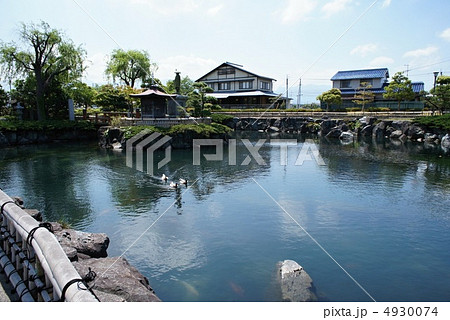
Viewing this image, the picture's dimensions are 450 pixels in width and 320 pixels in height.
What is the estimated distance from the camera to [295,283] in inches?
408

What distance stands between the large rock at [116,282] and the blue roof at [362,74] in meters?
75.7

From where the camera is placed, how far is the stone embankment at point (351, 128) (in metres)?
50.7

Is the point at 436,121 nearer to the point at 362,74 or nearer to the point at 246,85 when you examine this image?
the point at 362,74

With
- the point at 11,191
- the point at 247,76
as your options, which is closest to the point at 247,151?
the point at 11,191

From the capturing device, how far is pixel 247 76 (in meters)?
80.8

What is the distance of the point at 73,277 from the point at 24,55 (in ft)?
168

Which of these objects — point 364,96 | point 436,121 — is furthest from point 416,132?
point 364,96

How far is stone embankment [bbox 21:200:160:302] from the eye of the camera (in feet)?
26.4

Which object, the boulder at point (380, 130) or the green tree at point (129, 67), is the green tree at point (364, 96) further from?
the green tree at point (129, 67)

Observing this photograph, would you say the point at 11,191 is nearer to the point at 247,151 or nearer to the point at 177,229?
the point at 177,229

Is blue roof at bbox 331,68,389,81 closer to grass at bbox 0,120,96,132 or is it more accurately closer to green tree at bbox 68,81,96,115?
green tree at bbox 68,81,96,115

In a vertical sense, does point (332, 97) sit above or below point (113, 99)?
above

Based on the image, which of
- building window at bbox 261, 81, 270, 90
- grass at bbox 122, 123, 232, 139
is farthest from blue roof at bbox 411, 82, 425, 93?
grass at bbox 122, 123, 232, 139

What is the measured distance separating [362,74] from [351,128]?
22.0 metres
